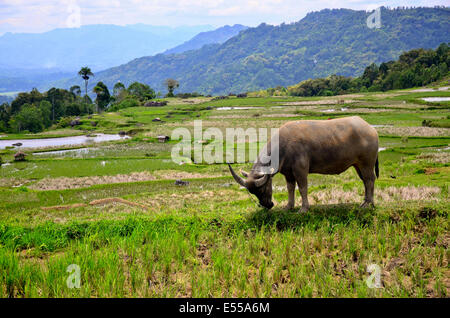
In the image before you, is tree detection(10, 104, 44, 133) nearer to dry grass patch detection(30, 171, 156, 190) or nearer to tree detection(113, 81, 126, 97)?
tree detection(113, 81, 126, 97)

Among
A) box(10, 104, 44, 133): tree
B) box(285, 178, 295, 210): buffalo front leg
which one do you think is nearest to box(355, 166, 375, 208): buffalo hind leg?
A: box(285, 178, 295, 210): buffalo front leg

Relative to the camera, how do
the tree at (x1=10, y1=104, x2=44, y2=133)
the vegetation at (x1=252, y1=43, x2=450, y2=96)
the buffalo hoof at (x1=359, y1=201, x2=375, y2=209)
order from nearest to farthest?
the buffalo hoof at (x1=359, y1=201, x2=375, y2=209), the tree at (x1=10, y1=104, x2=44, y2=133), the vegetation at (x1=252, y1=43, x2=450, y2=96)

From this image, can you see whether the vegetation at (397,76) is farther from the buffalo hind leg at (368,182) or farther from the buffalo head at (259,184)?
the buffalo head at (259,184)

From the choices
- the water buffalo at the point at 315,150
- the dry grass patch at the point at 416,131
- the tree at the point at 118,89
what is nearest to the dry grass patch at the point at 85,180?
the water buffalo at the point at 315,150

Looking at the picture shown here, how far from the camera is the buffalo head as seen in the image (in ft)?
22.4

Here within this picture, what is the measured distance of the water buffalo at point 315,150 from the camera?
7062 millimetres

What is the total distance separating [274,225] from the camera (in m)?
6.50

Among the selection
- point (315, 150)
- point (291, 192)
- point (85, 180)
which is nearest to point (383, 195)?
point (291, 192)

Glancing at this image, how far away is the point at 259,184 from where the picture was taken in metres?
6.82

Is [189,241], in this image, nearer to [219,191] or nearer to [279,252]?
[279,252]

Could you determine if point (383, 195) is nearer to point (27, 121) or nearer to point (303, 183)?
point (303, 183)
